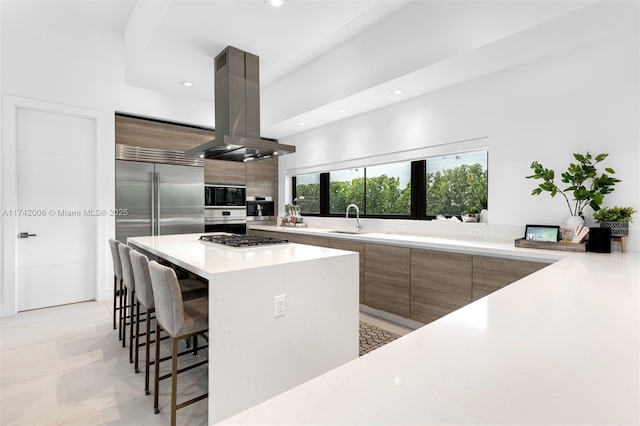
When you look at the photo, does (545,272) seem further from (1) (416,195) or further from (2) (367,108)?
(2) (367,108)

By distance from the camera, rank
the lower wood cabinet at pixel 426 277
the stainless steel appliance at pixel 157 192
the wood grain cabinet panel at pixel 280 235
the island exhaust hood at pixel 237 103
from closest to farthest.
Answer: the lower wood cabinet at pixel 426 277 < the island exhaust hood at pixel 237 103 < the stainless steel appliance at pixel 157 192 < the wood grain cabinet panel at pixel 280 235

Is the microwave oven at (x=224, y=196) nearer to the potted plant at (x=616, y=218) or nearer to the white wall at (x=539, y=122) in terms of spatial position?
the white wall at (x=539, y=122)

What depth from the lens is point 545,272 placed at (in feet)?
5.49

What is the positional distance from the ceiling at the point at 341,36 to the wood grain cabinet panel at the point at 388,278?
168 centimetres

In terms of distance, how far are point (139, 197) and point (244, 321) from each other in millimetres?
3476

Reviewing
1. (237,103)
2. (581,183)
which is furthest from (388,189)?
(237,103)

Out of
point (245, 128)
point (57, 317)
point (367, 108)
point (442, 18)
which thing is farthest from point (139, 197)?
point (442, 18)

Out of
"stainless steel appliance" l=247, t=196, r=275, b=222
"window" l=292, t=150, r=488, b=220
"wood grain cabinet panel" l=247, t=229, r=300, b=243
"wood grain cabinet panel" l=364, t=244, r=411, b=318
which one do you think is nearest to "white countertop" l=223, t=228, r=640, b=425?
"wood grain cabinet panel" l=364, t=244, r=411, b=318

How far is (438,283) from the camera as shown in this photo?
9.34 ft

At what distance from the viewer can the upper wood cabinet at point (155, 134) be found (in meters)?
4.36

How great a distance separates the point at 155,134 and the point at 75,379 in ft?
10.7

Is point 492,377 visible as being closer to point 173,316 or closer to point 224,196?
point 173,316

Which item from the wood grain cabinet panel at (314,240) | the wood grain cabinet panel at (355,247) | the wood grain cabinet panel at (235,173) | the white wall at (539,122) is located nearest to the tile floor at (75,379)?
the wood grain cabinet panel at (355,247)

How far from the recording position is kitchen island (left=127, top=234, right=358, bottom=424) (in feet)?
5.42
